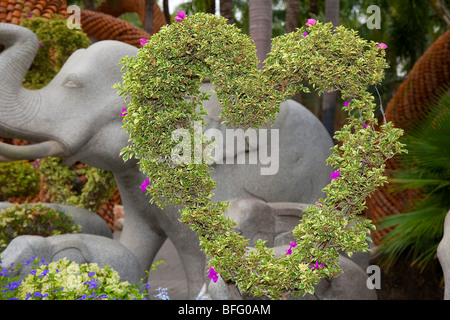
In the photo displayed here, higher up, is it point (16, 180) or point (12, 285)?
point (16, 180)

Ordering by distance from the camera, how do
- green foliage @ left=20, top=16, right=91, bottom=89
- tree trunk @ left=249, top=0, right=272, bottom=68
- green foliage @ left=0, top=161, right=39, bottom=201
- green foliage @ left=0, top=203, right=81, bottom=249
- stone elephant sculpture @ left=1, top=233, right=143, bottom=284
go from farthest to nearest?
green foliage @ left=0, top=161, right=39, bottom=201 → green foliage @ left=20, top=16, right=91, bottom=89 → tree trunk @ left=249, top=0, right=272, bottom=68 → green foliage @ left=0, top=203, right=81, bottom=249 → stone elephant sculpture @ left=1, top=233, right=143, bottom=284

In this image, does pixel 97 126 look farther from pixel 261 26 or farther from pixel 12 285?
pixel 261 26

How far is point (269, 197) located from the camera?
12.3 ft

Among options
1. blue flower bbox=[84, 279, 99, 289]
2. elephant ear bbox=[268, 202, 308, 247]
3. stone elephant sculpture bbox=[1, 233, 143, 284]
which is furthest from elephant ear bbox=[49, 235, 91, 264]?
elephant ear bbox=[268, 202, 308, 247]

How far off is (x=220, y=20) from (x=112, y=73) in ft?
5.31

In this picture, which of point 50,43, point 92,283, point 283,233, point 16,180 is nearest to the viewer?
point 92,283

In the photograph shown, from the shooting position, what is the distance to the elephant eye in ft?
12.2

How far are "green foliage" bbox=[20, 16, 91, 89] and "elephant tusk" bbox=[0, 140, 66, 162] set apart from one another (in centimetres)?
170

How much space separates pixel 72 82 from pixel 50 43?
5.64 feet

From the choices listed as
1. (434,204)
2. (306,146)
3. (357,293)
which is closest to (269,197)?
(306,146)

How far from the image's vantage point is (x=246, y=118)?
7.82 ft

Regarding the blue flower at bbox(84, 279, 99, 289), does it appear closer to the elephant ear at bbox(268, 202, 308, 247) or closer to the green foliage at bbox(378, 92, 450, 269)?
the elephant ear at bbox(268, 202, 308, 247)

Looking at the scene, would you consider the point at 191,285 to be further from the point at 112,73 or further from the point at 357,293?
the point at 112,73

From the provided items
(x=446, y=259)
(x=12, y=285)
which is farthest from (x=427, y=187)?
(x=12, y=285)
